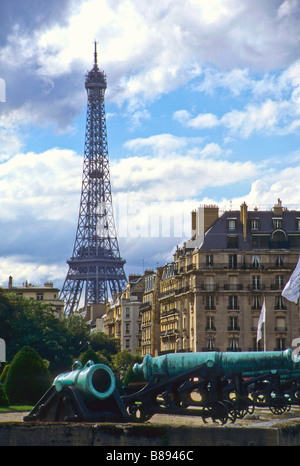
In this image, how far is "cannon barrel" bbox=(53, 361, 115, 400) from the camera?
27719 millimetres

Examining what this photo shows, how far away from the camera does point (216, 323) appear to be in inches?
3529

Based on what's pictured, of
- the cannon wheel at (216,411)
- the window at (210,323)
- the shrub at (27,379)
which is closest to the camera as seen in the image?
the cannon wheel at (216,411)

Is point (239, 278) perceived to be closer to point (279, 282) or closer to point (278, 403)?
point (279, 282)

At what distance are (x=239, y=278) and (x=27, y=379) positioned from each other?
44533 mm

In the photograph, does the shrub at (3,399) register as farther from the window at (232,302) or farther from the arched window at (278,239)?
the arched window at (278,239)

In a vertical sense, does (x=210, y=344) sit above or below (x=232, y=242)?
below

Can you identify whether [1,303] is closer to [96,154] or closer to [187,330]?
[187,330]

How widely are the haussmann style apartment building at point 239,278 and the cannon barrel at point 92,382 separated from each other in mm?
60211

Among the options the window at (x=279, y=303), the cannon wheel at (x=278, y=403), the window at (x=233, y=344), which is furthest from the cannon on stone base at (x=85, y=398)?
the window at (x=279, y=303)

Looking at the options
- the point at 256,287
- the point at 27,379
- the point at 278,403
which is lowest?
the point at 278,403

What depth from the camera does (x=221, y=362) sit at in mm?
30172

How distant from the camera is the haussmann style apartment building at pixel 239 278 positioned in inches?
3492

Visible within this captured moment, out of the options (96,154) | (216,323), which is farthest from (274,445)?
(96,154)

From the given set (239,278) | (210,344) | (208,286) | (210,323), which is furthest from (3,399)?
(239,278)
